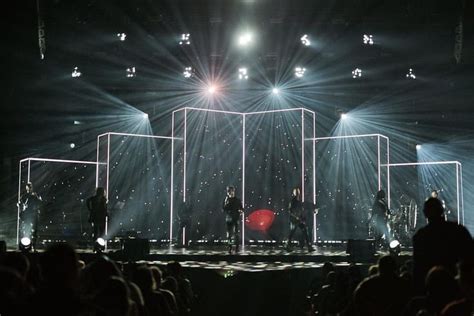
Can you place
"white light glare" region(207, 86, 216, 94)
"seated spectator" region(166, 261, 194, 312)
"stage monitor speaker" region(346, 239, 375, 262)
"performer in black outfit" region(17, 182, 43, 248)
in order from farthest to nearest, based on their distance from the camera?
"white light glare" region(207, 86, 216, 94), "performer in black outfit" region(17, 182, 43, 248), "stage monitor speaker" region(346, 239, 375, 262), "seated spectator" region(166, 261, 194, 312)

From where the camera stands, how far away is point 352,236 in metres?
23.3

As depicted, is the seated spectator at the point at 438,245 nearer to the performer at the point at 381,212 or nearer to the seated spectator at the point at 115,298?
the seated spectator at the point at 115,298

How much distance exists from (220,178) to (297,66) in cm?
571

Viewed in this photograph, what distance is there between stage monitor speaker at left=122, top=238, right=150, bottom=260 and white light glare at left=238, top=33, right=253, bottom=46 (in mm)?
9186

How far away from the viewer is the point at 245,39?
2200cm

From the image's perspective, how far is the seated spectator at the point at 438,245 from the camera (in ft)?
20.1

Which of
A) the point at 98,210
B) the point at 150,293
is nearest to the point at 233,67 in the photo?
the point at 98,210

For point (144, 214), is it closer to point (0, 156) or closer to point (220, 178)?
point (220, 178)

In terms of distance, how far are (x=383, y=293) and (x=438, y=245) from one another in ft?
3.55

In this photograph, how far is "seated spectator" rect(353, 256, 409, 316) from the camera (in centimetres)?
529

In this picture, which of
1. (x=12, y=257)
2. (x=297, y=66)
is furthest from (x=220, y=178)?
(x=12, y=257)

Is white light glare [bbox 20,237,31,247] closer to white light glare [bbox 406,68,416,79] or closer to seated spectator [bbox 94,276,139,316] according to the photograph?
seated spectator [bbox 94,276,139,316]

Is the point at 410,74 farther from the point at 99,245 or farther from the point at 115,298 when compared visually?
the point at 115,298

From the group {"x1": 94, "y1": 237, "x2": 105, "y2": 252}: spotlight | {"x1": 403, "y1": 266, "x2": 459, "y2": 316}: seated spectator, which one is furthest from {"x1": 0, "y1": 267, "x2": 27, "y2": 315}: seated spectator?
{"x1": 94, "y1": 237, "x2": 105, "y2": 252}: spotlight
